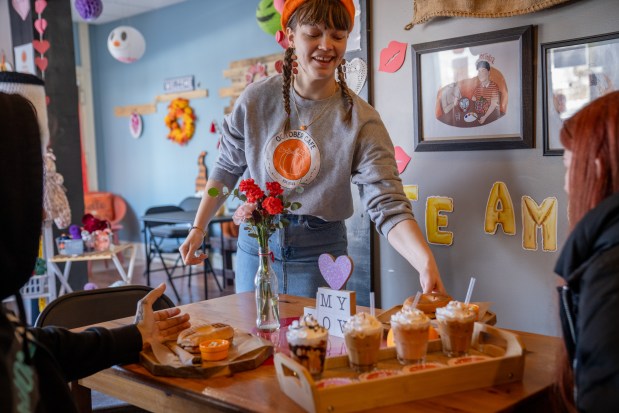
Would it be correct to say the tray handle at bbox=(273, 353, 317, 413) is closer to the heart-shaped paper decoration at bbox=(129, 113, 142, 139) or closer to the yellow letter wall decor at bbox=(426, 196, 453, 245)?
the yellow letter wall decor at bbox=(426, 196, 453, 245)

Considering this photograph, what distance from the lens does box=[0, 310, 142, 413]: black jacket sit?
1.00 m

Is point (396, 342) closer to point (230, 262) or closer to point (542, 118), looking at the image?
point (542, 118)

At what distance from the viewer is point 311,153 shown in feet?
6.94

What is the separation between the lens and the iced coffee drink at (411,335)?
132 cm

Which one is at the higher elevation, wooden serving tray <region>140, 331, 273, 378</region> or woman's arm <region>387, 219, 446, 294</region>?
woman's arm <region>387, 219, 446, 294</region>

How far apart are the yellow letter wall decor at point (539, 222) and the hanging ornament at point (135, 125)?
613cm

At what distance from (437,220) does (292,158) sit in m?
0.95

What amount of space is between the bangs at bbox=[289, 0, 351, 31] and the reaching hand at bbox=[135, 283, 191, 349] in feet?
3.07

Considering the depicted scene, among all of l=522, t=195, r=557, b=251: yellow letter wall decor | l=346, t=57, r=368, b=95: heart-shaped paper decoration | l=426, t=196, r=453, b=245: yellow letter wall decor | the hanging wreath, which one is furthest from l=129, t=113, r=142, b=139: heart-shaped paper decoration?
l=522, t=195, r=557, b=251: yellow letter wall decor

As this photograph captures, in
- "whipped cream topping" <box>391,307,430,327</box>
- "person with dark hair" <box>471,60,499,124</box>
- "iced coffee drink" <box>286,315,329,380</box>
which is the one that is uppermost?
"person with dark hair" <box>471,60,499,124</box>

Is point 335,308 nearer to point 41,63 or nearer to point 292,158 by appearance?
point 292,158

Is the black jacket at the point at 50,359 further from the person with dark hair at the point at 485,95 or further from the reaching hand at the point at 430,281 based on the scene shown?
the person with dark hair at the point at 485,95

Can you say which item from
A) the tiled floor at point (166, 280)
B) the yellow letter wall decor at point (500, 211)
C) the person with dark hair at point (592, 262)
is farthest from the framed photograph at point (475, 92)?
the tiled floor at point (166, 280)

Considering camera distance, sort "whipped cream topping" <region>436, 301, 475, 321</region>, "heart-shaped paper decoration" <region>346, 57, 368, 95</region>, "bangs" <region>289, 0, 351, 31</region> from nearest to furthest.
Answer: "whipped cream topping" <region>436, 301, 475, 321</region> < "bangs" <region>289, 0, 351, 31</region> < "heart-shaped paper decoration" <region>346, 57, 368, 95</region>
